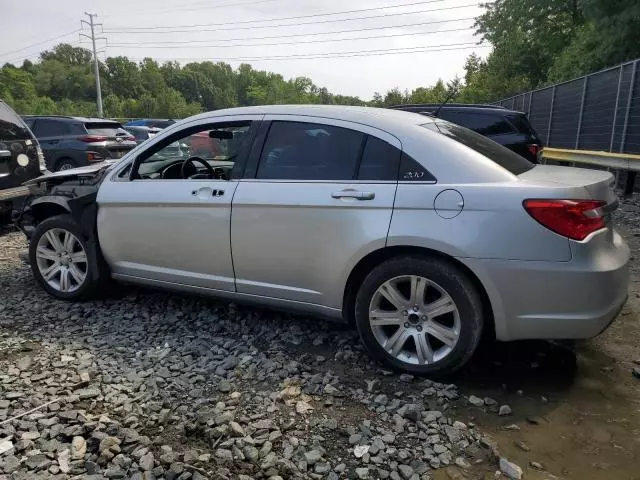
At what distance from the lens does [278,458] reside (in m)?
2.46

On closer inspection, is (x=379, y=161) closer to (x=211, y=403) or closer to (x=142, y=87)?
(x=211, y=403)

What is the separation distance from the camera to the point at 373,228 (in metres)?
3.14

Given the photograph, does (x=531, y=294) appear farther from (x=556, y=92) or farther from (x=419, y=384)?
(x=556, y=92)

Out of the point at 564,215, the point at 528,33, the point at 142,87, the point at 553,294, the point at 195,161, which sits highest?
the point at 142,87

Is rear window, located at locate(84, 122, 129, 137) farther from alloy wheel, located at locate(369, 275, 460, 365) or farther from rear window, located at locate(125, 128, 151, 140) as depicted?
alloy wheel, located at locate(369, 275, 460, 365)

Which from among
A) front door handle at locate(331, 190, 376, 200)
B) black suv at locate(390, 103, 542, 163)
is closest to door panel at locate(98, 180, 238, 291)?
front door handle at locate(331, 190, 376, 200)

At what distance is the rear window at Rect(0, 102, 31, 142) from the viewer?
21.7ft

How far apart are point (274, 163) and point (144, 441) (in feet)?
6.37

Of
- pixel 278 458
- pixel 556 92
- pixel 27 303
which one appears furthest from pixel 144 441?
pixel 556 92

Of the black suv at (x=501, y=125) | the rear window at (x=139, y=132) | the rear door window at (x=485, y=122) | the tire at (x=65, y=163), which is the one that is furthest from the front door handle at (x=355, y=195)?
the rear window at (x=139, y=132)

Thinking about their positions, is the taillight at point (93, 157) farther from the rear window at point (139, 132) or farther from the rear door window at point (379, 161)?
the rear door window at point (379, 161)

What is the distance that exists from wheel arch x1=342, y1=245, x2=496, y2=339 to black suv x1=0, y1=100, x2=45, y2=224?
4955 millimetres

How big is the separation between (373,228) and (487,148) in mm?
1022

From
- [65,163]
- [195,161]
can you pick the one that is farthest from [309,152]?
[65,163]
